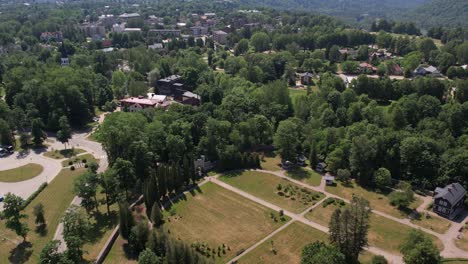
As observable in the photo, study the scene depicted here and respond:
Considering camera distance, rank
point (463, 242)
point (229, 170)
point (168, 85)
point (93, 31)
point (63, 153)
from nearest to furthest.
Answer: point (463, 242)
point (229, 170)
point (63, 153)
point (168, 85)
point (93, 31)

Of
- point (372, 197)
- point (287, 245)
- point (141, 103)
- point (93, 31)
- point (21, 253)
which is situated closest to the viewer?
point (21, 253)

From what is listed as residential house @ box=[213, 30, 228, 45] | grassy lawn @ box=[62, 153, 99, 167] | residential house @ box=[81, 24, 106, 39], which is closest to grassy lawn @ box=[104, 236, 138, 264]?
grassy lawn @ box=[62, 153, 99, 167]

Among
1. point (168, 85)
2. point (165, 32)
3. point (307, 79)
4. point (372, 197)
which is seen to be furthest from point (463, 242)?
point (165, 32)

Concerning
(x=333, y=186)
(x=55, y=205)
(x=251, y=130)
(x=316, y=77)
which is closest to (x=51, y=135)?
(x=55, y=205)

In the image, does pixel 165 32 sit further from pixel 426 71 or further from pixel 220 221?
pixel 220 221

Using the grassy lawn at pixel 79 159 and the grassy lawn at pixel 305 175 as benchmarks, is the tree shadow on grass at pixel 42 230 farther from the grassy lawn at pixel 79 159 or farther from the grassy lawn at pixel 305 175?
the grassy lawn at pixel 305 175

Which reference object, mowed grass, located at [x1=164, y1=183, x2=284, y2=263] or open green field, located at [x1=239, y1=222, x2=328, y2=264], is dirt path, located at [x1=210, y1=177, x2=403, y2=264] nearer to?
open green field, located at [x1=239, y1=222, x2=328, y2=264]
